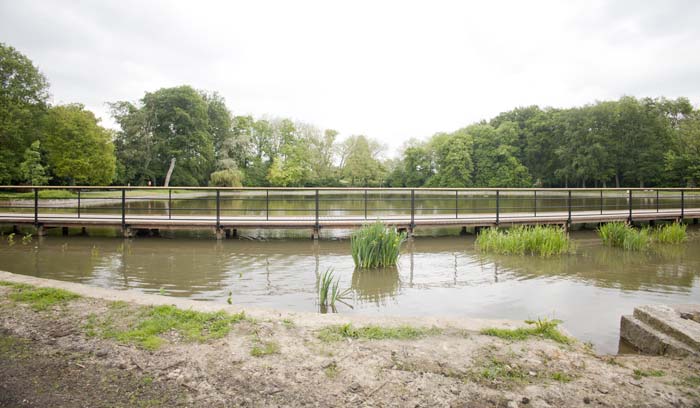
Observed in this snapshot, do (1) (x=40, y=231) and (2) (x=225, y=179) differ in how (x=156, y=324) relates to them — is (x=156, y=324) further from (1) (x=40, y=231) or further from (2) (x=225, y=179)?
(2) (x=225, y=179)

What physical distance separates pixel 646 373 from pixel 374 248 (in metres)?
5.20

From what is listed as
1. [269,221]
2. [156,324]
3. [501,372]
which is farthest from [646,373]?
[269,221]

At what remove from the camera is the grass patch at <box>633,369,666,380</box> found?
2830 millimetres

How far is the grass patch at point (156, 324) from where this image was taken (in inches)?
131

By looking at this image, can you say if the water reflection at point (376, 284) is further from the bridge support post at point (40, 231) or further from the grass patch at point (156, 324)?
the bridge support post at point (40, 231)

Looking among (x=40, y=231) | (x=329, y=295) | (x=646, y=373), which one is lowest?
(x=329, y=295)

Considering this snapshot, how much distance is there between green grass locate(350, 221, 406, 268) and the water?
23cm

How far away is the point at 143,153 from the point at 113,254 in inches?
1464

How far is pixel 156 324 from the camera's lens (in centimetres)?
360

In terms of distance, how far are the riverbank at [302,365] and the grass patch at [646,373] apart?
0.01m

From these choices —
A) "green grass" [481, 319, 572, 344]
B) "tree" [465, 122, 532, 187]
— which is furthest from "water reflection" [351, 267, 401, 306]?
"tree" [465, 122, 532, 187]

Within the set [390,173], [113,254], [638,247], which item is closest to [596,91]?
[390,173]

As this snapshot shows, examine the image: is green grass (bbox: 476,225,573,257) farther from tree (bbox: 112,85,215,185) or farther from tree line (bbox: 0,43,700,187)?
tree (bbox: 112,85,215,185)

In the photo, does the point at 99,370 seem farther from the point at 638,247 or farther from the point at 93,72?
the point at 93,72
